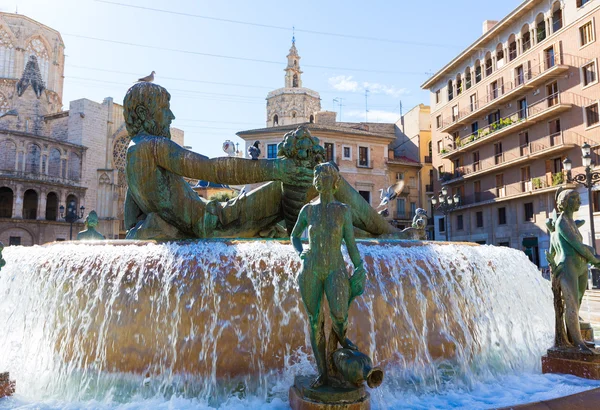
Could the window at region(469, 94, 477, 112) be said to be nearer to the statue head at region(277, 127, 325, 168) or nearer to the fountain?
the fountain

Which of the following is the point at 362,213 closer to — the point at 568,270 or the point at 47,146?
the point at 568,270

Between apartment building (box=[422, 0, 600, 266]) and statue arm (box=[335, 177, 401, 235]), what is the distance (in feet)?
77.8

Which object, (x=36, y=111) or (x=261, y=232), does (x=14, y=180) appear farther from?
(x=261, y=232)

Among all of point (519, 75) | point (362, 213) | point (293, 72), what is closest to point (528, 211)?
point (519, 75)

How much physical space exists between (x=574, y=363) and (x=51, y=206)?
4508 centimetres

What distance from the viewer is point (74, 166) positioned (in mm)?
44000

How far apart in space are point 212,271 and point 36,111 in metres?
51.9

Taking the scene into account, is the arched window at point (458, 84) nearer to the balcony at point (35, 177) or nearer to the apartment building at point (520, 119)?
the apartment building at point (520, 119)

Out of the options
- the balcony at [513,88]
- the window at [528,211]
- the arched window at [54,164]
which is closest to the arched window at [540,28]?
the balcony at [513,88]

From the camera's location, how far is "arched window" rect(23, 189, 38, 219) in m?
40.8

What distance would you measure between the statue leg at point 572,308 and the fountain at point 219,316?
1.52 feet

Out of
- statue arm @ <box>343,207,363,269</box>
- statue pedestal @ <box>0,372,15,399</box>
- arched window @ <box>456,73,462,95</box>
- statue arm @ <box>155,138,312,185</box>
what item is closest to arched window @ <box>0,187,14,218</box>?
arched window @ <box>456,73,462,95</box>

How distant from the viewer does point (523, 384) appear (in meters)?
4.44

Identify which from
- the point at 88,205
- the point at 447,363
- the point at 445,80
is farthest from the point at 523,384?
the point at 88,205
